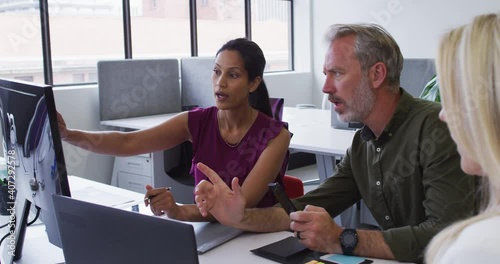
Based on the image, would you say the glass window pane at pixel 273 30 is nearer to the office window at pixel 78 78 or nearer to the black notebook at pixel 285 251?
the office window at pixel 78 78

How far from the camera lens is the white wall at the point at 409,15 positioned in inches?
203

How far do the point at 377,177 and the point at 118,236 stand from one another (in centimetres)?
91

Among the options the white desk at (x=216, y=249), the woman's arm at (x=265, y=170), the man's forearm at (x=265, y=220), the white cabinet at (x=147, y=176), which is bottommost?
the white cabinet at (x=147, y=176)

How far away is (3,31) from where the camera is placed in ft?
12.3

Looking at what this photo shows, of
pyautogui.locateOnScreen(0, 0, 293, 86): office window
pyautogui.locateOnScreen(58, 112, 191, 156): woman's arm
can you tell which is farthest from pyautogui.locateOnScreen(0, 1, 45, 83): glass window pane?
pyautogui.locateOnScreen(58, 112, 191, 156): woman's arm

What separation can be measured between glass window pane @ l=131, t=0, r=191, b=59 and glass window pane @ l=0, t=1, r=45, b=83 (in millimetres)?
821

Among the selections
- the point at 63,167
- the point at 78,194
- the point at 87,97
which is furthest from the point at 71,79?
the point at 63,167

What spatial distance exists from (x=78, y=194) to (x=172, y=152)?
0.79 meters

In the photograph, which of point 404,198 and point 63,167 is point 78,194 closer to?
point 63,167

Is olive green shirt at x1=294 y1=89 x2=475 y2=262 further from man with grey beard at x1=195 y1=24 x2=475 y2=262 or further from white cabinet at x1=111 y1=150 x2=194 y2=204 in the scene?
white cabinet at x1=111 y1=150 x2=194 y2=204

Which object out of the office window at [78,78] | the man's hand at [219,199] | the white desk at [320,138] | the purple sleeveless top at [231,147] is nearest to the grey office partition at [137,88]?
the office window at [78,78]

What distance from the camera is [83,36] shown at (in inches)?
167

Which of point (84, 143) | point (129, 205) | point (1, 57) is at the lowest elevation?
point (129, 205)

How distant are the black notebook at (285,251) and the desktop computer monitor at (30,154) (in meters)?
0.49
